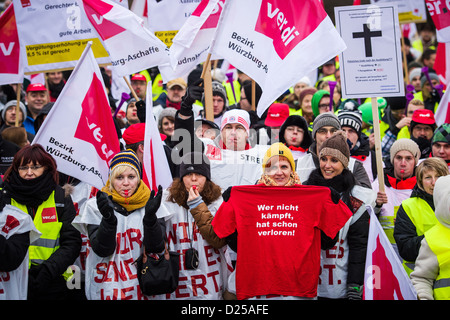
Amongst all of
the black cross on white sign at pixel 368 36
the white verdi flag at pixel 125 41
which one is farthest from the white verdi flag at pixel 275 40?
the white verdi flag at pixel 125 41

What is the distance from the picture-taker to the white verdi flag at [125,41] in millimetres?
7633

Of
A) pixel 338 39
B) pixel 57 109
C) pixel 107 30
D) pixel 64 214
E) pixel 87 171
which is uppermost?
pixel 107 30

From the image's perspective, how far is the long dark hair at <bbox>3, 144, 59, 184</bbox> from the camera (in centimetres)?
571

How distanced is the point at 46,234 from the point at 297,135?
290cm

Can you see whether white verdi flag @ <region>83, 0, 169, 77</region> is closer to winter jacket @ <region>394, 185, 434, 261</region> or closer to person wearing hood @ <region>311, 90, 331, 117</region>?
person wearing hood @ <region>311, 90, 331, 117</region>

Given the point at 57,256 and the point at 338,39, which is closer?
the point at 57,256

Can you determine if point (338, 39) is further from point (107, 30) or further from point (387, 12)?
point (107, 30)

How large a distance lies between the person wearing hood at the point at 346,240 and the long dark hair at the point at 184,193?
2.91ft

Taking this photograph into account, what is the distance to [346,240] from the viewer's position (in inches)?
229

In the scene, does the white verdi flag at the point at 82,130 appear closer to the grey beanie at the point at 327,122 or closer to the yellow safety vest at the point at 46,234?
the yellow safety vest at the point at 46,234

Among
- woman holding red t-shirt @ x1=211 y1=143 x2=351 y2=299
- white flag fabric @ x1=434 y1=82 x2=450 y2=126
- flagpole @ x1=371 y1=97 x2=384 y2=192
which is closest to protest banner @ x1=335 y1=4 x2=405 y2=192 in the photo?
flagpole @ x1=371 y1=97 x2=384 y2=192

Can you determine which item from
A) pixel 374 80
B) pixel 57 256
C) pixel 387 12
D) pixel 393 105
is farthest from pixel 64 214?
pixel 393 105
